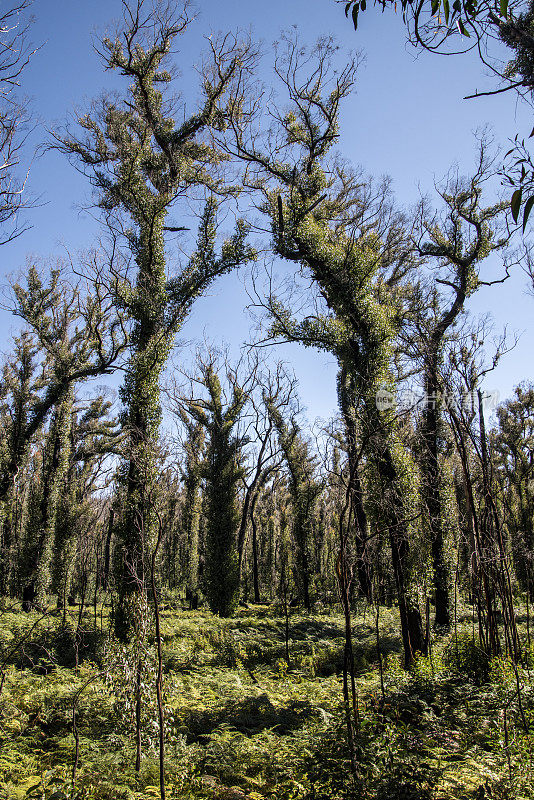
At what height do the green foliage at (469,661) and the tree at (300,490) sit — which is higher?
the tree at (300,490)

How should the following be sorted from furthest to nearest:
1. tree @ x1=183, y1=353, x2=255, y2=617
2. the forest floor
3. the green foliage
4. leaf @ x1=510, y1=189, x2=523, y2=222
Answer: tree @ x1=183, y1=353, x2=255, y2=617 < the green foliage < the forest floor < leaf @ x1=510, y1=189, x2=523, y2=222

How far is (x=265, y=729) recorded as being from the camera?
5.99m

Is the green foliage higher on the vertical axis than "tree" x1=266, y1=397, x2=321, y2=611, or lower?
lower

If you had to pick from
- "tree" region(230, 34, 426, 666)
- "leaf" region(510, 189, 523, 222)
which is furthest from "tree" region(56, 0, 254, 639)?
"leaf" region(510, 189, 523, 222)

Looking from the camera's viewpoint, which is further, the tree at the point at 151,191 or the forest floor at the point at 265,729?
the tree at the point at 151,191

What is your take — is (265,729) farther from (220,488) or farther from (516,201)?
(220,488)

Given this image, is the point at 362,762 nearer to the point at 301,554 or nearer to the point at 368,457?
the point at 368,457

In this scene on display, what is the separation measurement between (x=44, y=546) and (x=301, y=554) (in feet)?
35.6

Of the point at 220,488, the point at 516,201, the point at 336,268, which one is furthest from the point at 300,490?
the point at 516,201

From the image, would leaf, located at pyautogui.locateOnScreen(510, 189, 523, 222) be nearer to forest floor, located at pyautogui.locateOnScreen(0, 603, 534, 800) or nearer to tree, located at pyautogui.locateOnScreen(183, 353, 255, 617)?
forest floor, located at pyautogui.locateOnScreen(0, 603, 534, 800)

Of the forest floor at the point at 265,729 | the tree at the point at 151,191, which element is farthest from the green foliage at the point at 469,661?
the tree at the point at 151,191

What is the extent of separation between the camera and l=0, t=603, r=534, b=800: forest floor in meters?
4.35

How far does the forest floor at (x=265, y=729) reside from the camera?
4348mm

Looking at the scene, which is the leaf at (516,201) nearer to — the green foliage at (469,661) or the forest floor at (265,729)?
the forest floor at (265,729)
